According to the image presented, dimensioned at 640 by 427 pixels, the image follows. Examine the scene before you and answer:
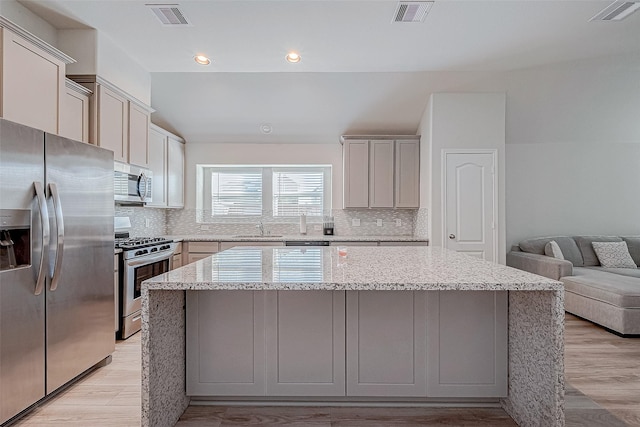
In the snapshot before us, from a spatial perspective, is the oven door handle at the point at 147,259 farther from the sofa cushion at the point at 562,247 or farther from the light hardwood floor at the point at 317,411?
the sofa cushion at the point at 562,247

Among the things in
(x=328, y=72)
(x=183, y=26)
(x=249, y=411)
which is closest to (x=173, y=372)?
(x=249, y=411)

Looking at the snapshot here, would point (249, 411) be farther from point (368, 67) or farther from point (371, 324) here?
point (368, 67)

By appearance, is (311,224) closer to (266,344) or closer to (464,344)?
(266,344)

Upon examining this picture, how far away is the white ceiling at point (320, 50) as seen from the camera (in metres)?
3.14

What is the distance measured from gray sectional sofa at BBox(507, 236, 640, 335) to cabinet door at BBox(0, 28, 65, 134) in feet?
16.6

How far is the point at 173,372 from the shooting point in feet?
6.66

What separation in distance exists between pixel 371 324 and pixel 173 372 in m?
1.12

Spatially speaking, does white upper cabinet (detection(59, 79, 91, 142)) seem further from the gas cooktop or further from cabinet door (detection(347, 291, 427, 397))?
cabinet door (detection(347, 291, 427, 397))

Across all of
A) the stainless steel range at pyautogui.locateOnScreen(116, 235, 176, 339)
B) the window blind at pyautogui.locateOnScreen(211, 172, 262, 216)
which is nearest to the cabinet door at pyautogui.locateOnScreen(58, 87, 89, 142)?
the stainless steel range at pyautogui.locateOnScreen(116, 235, 176, 339)

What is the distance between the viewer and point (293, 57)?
3.94 metres

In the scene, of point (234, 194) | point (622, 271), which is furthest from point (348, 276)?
point (622, 271)

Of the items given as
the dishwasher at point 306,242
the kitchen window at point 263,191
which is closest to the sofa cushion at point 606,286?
the dishwasher at point 306,242

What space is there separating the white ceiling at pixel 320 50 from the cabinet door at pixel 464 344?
2.37 m

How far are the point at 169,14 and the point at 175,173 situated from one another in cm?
254
